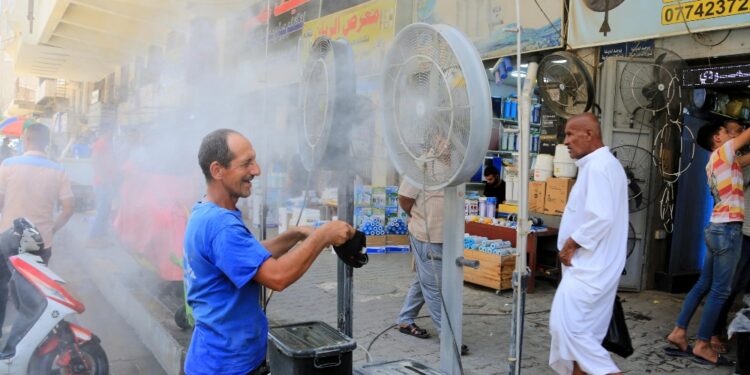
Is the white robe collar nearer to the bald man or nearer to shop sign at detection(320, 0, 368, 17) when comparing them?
the bald man

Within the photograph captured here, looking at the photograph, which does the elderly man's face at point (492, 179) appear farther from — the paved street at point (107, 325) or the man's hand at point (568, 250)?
the paved street at point (107, 325)

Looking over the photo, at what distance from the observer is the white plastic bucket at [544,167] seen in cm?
667

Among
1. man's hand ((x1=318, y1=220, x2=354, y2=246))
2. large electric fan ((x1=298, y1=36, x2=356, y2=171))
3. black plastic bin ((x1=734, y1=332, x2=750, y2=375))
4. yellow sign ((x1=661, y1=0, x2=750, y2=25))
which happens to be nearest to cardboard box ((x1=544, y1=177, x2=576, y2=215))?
yellow sign ((x1=661, y1=0, x2=750, y2=25))

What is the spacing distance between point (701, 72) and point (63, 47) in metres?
11.4

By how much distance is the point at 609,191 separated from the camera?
2.95 metres

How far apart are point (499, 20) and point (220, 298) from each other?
20.2ft

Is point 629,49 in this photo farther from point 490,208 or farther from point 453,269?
point 453,269

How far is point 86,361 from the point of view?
12.0 ft

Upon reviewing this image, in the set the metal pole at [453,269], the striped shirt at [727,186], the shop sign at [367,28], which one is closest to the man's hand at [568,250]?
the metal pole at [453,269]

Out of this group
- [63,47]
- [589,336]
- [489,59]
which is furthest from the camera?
[63,47]

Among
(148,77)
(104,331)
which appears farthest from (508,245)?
(148,77)

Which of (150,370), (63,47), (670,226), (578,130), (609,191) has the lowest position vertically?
(150,370)

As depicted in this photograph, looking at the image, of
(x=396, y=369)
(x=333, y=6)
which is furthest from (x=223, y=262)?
(x=333, y=6)

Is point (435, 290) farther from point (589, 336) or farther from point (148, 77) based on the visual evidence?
point (148, 77)
